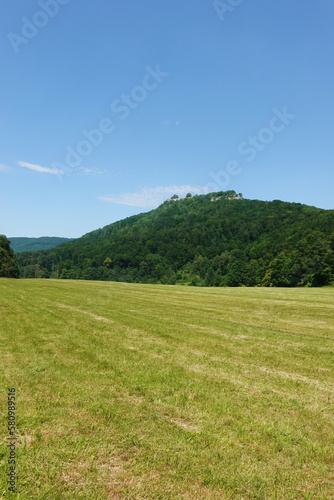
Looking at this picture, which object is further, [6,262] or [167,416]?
[6,262]

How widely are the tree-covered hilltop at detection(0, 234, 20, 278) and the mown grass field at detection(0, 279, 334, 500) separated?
245 ft

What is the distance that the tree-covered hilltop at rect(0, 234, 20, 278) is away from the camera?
75.0m

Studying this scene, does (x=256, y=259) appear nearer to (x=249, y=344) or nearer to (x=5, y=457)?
(x=249, y=344)

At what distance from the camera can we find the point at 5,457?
3.99 m

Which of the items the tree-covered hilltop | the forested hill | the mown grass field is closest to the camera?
the mown grass field

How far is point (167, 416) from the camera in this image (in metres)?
5.34

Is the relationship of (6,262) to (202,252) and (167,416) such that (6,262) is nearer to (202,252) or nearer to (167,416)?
(167,416)

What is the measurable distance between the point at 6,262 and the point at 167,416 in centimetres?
8534

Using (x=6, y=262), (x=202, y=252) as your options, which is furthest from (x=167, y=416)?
(x=202, y=252)

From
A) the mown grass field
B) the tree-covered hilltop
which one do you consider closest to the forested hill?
the tree-covered hilltop

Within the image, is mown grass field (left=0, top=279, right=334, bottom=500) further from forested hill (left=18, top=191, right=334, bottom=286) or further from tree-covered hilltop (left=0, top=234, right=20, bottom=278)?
forested hill (left=18, top=191, right=334, bottom=286)

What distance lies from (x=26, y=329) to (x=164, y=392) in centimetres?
811

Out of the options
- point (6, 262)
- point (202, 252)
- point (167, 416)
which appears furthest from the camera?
point (202, 252)

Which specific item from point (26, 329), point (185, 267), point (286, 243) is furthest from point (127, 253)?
point (26, 329)
